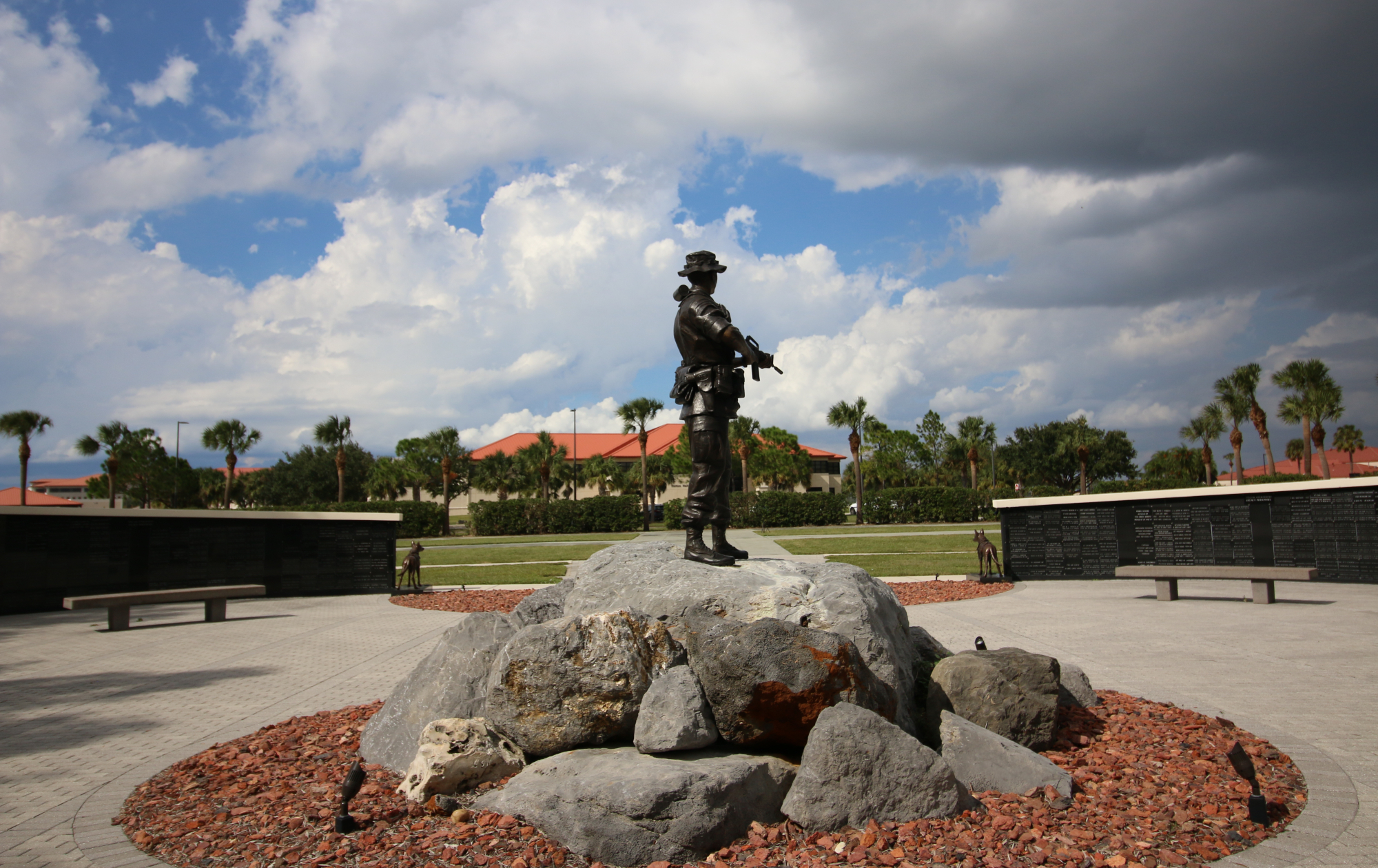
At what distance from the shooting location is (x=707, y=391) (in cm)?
701

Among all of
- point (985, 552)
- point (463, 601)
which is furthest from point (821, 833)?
point (985, 552)

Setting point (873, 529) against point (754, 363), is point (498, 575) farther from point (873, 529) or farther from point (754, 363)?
point (873, 529)

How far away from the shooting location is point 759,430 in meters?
70.6

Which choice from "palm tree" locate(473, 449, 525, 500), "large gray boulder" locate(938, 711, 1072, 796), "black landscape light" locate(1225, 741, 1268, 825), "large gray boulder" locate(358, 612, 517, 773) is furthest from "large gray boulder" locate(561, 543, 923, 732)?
"palm tree" locate(473, 449, 525, 500)

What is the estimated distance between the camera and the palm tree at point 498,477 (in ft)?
215

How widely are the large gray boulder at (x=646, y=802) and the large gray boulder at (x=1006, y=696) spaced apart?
1639 mm

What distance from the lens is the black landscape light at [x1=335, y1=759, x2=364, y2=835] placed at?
4.31 metres

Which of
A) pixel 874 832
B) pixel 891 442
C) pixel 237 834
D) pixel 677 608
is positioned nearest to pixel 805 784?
pixel 874 832

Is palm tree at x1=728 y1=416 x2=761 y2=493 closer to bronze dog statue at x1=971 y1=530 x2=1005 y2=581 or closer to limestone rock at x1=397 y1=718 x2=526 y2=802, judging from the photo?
bronze dog statue at x1=971 y1=530 x2=1005 y2=581

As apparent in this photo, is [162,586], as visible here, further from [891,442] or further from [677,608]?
[891,442]

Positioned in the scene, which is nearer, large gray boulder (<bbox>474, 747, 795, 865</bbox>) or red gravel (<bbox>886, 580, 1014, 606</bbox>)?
large gray boulder (<bbox>474, 747, 795, 865</bbox>)

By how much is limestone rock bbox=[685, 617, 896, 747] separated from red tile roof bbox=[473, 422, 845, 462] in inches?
2915

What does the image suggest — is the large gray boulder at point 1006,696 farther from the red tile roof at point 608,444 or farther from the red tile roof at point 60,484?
the red tile roof at point 60,484

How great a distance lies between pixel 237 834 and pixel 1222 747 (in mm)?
6144
